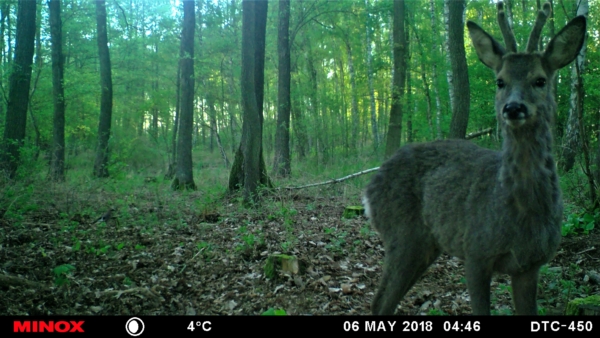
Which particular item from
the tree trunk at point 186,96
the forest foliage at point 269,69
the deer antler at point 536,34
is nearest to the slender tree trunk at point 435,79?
the forest foliage at point 269,69

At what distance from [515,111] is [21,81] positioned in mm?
11477

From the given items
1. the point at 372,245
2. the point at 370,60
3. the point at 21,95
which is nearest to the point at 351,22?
the point at 370,60

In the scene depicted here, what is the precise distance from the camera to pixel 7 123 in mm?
10539

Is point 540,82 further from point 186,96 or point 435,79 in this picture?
point 435,79

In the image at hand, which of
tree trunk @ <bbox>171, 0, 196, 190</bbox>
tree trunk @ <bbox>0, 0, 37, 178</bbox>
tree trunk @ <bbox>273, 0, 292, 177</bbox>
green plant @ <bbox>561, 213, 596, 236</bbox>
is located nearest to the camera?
green plant @ <bbox>561, 213, 596, 236</bbox>

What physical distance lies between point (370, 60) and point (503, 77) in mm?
19907

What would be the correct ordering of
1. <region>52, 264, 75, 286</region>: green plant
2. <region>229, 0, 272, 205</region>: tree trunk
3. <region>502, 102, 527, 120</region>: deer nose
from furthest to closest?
<region>229, 0, 272, 205</region>: tree trunk
<region>52, 264, 75, 286</region>: green plant
<region>502, 102, 527, 120</region>: deer nose

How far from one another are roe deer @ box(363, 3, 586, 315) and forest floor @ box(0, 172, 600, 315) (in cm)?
97

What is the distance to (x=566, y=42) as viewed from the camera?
11.3ft

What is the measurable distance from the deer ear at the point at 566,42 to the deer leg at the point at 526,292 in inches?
64.7

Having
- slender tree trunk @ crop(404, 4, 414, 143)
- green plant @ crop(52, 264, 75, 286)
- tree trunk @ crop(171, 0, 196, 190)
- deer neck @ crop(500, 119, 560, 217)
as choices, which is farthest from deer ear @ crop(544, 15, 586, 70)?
slender tree trunk @ crop(404, 4, 414, 143)

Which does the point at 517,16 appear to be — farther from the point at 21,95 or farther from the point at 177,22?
the point at 21,95
